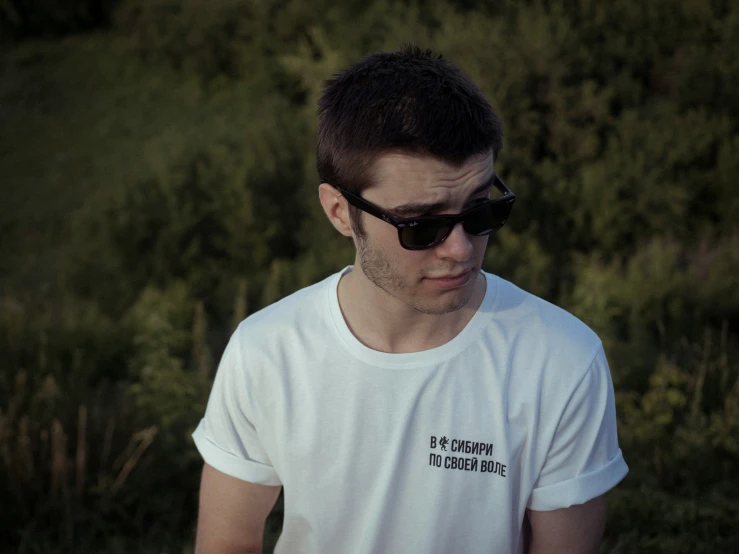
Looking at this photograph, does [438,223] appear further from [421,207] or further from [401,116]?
[401,116]

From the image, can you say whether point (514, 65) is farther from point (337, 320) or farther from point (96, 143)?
point (337, 320)

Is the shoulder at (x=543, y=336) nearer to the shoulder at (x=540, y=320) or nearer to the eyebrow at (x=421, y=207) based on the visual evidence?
the shoulder at (x=540, y=320)

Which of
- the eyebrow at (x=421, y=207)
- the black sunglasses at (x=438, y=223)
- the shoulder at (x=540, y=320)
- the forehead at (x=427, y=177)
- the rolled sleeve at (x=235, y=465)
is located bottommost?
the rolled sleeve at (x=235, y=465)

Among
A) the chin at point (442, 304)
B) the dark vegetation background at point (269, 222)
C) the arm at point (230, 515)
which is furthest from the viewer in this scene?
the dark vegetation background at point (269, 222)

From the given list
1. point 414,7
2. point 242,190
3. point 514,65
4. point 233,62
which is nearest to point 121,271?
point 242,190

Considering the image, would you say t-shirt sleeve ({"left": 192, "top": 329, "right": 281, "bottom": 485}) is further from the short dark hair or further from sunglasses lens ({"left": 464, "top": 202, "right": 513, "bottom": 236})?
sunglasses lens ({"left": 464, "top": 202, "right": 513, "bottom": 236})

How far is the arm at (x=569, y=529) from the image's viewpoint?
233 cm

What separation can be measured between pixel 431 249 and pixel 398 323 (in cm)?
26

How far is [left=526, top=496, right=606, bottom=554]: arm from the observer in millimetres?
2332

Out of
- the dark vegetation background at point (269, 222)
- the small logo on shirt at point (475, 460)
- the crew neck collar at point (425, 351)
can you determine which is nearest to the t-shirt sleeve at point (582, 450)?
the small logo on shirt at point (475, 460)

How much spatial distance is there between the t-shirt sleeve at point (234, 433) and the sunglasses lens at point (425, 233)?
60 cm

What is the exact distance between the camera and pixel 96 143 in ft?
47.1

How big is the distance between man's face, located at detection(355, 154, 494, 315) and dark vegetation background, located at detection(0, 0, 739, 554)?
2534 mm

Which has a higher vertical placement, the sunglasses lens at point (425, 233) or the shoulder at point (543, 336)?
the sunglasses lens at point (425, 233)
